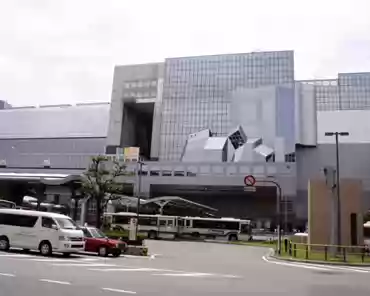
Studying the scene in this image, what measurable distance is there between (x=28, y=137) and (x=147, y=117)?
30.7 meters

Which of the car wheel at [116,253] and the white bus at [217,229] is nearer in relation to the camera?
the car wheel at [116,253]

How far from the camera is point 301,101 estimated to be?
9462cm

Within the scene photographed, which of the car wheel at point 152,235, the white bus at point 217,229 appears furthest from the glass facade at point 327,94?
the car wheel at point 152,235

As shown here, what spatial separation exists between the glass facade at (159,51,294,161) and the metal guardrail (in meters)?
70.3

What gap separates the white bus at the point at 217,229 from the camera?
2165 inches

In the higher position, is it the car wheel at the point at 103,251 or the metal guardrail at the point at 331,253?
the metal guardrail at the point at 331,253

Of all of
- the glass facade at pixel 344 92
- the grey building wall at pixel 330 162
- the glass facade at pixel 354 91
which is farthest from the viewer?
the glass facade at pixel 344 92

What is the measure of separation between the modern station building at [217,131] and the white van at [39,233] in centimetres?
6473

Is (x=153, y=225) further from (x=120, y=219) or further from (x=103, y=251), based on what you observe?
(x=103, y=251)

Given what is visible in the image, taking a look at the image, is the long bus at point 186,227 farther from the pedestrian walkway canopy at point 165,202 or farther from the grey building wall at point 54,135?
the grey building wall at point 54,135

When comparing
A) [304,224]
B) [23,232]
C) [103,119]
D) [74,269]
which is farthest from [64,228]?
[103,119]

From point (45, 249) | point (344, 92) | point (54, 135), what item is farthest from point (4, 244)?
point (344, 92)

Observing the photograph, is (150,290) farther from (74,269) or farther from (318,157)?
(318,157)

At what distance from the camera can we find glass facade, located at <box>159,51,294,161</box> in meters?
98.0
